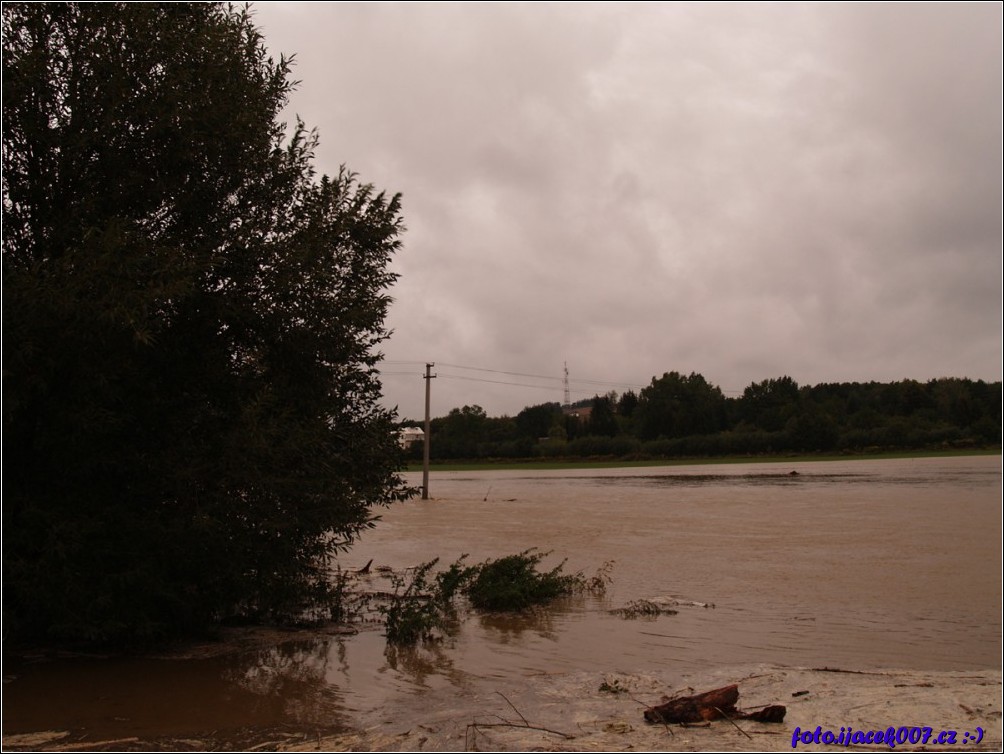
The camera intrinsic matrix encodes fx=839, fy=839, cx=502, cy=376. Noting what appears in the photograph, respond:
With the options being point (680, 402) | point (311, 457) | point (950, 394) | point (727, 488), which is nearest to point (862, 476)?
point (727, 488)

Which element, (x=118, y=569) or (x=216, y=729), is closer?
(x=216, y=729)

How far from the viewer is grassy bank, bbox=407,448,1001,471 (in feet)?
278

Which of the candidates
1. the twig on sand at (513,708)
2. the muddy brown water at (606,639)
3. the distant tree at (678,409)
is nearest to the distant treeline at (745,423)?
A: the distant tree at (678,409)

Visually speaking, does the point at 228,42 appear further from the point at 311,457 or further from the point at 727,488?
the point at 727,488

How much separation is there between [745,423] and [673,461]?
2912 centimetres

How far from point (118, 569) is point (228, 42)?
Answer: 6773mm

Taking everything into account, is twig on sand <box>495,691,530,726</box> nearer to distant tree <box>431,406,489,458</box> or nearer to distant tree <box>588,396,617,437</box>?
distant tree <box>431,406,489,458</box>

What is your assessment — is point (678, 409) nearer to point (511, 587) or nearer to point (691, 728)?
point (511, 587)

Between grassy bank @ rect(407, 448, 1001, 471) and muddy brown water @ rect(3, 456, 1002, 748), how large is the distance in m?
58.4

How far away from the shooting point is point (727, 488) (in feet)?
152

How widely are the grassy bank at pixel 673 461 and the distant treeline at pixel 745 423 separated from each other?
2368 mm

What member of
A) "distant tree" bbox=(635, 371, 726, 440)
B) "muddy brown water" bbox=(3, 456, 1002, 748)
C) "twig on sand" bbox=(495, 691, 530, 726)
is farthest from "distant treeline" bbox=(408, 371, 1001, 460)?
"twig on sand" bbox=(495, 691, 530, 726)

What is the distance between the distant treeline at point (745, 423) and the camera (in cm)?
9331

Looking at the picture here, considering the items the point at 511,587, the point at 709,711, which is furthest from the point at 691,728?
the point at 511,587
